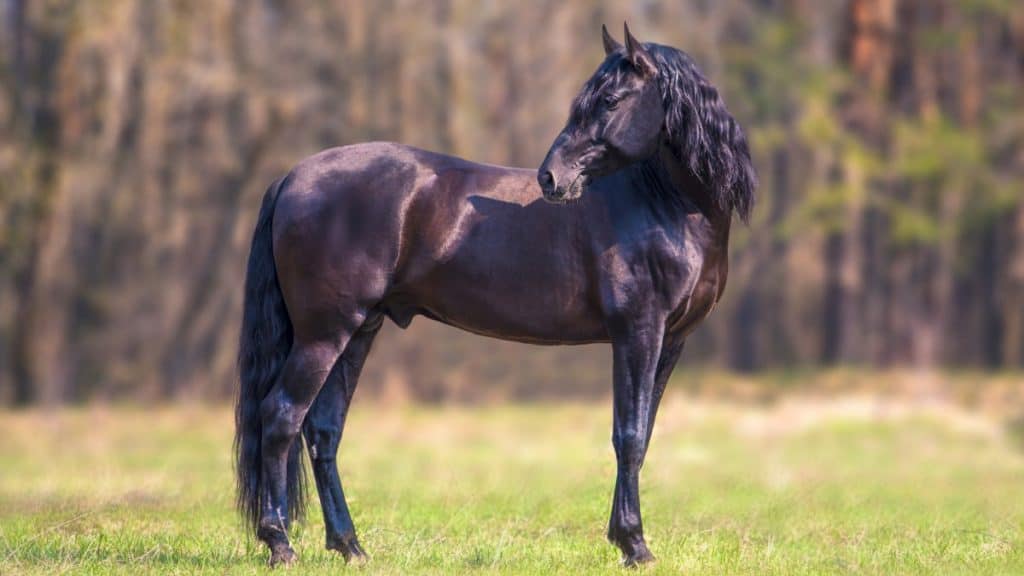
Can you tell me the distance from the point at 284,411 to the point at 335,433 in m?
0.43

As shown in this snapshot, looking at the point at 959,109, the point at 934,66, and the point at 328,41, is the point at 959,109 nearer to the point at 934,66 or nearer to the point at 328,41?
the point at 934,66

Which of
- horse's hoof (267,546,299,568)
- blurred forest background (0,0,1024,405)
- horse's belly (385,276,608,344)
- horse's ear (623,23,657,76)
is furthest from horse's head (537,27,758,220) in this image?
blurred forest background (0,0,1024,405)

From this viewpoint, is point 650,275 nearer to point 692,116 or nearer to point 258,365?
point 692,116

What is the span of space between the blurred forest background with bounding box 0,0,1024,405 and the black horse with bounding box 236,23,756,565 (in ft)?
57.2

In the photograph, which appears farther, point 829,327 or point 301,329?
point 829,327

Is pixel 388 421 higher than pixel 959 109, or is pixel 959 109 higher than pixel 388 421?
pixel 959 109

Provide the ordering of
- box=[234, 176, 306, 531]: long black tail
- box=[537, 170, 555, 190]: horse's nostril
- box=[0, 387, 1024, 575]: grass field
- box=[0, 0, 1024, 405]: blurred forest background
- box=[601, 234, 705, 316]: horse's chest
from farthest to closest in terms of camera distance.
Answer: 1. box=[0, 0, 1024, 405]: blurred forest background
2. box=[234, 176, 306, 531]: long black tail
3. box=[0, 387, 1024, 575]: grass field
4. box=[601, 234, 705, 316]: horse's chest
5. box=[537, 170, 555, 190]: horse's nostril

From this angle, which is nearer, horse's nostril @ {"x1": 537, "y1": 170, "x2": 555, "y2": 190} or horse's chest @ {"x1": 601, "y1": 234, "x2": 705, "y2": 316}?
horse's nostril @ {"x1": 537, "y1": 170, "x2": 555, "y2": 190}

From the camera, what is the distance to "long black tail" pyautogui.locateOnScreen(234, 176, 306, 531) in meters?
7.48

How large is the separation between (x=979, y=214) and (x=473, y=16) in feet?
36.9

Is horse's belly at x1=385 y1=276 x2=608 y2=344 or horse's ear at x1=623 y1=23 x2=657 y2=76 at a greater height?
horse's ear at x1=623 y1=23 x2=657 y2=76

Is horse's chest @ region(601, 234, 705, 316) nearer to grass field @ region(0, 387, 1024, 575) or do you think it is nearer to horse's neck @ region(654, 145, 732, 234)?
horse's neck @ region(654, 145, 732, 234)

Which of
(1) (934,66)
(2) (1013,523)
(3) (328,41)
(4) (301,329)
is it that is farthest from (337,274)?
(1) (934,66)

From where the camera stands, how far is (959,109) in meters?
32.2
